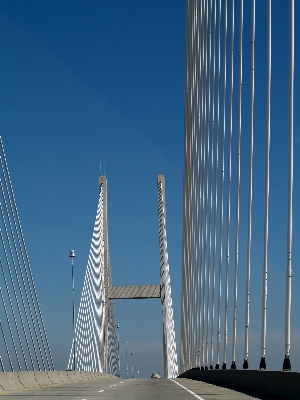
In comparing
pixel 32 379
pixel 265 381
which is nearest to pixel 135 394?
pixel 265 381

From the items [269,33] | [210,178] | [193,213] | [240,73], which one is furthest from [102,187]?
[269,33]

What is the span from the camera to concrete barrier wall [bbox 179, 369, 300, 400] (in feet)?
50.7

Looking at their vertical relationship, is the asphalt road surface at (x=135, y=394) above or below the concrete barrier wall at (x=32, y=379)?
above

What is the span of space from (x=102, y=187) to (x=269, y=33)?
4993 centimetres

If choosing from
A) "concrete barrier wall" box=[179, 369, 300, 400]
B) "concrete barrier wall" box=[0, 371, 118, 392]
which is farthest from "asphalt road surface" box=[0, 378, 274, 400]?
"concrete barrier wall" box=[0, 371, 118, 392]

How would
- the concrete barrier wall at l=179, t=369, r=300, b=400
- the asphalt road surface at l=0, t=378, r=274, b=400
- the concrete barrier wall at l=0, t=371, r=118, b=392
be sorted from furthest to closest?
the concrete barrier wall at l=0, t=371, r=118, b=392 → the asphalt road surface at l=0, t=378, r=274, b=400 → the concrete barrier wall at l=179, t=369, r=300, b=400

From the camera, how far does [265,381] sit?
18.8 meters

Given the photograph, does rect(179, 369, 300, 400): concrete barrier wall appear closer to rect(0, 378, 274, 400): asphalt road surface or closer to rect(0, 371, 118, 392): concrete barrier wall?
rect(0, 378, 274, 400): asphalt road surface

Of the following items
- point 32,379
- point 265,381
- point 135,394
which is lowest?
point 32,379

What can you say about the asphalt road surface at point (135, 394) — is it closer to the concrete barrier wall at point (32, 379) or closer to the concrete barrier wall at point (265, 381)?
the concrete barrier wall at point (265, 381)

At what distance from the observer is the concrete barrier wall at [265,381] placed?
15.5 m

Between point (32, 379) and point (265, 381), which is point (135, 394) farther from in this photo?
point (32, 379)

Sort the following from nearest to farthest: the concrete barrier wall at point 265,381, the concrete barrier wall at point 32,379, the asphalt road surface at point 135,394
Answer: the concrete barrier wall at point 265,381
the asphalt road surface at point 135,394
the concrete barrier wall at point 32,379

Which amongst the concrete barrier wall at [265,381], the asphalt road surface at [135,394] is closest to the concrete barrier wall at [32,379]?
the asphalt road surface at [135,394]
